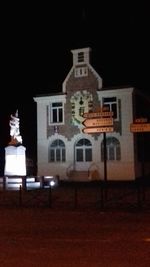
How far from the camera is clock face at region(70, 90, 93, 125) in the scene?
42344 mm

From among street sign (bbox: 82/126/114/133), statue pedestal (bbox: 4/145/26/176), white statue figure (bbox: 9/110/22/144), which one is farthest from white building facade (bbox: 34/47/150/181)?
street sign (bbox: 82/126/114/133)

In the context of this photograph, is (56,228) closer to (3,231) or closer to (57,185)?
(3,231)

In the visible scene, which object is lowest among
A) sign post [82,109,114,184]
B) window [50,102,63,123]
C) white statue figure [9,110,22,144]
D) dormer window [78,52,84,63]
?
sign post [82,109,114,184]

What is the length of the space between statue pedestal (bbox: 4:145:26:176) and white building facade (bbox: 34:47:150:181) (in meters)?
6.93

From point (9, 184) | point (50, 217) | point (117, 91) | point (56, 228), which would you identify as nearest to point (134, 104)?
point (117, 91)

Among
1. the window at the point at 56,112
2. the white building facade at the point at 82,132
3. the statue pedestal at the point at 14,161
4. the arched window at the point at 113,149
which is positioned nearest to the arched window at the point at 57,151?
the white building facade at the point at 82,132

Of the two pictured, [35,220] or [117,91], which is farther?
[117,91]

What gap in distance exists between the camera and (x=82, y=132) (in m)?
41.6

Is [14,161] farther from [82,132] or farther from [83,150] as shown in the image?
[83,150]

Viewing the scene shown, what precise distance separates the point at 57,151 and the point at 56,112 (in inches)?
137

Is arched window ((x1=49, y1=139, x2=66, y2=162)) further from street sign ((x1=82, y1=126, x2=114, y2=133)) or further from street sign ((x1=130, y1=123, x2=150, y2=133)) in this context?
street sign ((x1=130, y1=123, x2=150, y2=133))

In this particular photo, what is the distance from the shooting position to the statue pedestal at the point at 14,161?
35.8 metres

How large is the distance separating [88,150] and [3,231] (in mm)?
Answer: 28275

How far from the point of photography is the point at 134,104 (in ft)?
134
